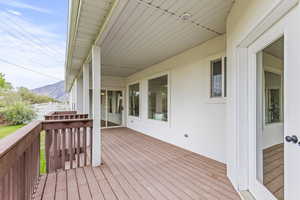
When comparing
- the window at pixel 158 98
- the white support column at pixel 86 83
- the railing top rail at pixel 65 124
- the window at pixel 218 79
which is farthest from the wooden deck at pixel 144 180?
the white support column at pixel 86 83

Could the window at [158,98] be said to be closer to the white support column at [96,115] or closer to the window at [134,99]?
the window at [134,99]

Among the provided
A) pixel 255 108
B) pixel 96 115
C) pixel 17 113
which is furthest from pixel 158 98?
pixel 17 113

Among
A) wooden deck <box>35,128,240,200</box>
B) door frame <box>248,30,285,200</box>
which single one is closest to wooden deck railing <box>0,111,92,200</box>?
wooden deck <box>35,128,240,200</box>

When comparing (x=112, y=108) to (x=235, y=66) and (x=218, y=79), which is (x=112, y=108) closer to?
(x=218, y=79)

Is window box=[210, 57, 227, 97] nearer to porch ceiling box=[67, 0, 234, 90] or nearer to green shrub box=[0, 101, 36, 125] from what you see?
porch ceiling box=[67, 0, 234, 90]

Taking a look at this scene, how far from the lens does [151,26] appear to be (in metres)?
2.97

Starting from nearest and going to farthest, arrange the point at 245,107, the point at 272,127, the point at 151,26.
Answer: the point at 272,127 < the point at 245,107 < the point at 151,26

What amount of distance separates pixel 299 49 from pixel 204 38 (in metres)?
2.50


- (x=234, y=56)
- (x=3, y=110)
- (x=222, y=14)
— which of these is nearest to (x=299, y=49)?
(x=234, y=56)

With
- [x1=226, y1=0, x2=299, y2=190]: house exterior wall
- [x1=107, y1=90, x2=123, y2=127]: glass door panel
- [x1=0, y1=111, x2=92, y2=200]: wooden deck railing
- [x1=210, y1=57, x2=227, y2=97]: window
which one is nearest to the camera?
[x1=0, y1=111, x2=92, y2=200]: wooden deck railing

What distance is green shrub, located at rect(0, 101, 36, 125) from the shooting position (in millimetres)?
8391

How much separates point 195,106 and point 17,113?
1002cm

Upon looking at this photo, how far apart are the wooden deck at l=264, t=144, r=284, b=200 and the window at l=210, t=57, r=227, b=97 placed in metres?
1.70

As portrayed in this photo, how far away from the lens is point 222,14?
8.30 ft
